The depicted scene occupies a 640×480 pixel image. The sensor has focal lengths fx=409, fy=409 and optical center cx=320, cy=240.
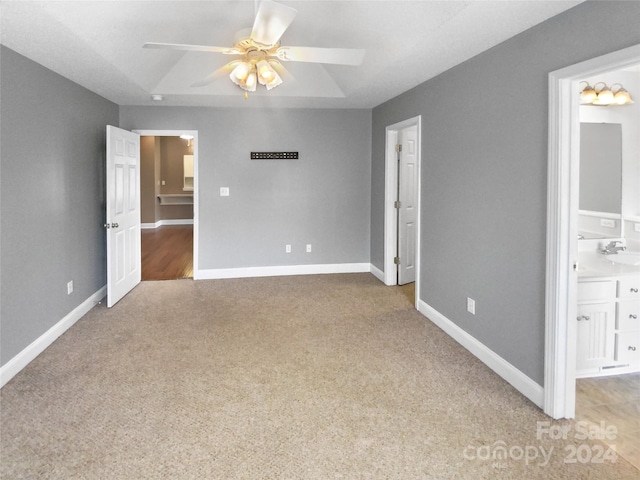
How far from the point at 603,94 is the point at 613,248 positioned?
3.79 feet

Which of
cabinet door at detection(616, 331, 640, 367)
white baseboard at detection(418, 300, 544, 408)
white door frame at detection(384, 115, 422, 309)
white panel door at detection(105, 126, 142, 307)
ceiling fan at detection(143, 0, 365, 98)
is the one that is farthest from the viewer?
white door frame at detection(384, 115, 422, 309)

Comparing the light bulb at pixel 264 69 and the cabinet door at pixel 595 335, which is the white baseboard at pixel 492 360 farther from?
the light bulb at pixel 264 69

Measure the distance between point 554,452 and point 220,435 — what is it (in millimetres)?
1688

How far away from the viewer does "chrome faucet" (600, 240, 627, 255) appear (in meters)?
3.06

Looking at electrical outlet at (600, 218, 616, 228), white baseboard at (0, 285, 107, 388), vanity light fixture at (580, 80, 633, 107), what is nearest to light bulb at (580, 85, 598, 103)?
vanity light fixture at (580, 80, 633, 107)

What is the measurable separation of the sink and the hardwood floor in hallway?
4.79m

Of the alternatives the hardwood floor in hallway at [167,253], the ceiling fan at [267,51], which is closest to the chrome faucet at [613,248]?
the ceiling fan at [267,51]

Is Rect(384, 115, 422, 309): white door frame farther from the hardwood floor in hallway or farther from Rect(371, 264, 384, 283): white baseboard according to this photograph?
the hardwood floor in hallway

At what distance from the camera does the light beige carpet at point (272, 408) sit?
1927 mm

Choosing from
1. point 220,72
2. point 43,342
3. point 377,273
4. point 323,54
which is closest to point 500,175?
point 323,54

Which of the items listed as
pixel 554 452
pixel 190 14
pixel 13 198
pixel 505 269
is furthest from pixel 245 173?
pixel 554 452

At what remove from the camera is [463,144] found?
3.28 m

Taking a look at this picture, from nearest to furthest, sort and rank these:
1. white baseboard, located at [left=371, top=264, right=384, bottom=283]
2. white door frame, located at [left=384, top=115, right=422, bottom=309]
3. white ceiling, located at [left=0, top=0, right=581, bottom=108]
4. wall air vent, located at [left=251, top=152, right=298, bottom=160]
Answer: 1. white ceiling, located at [left=0, top=0, right=581, bottom=108]
2. white door frame, located at [left=384, top=115, right=422, bottom=309]
3. white baseboard, located at [left=371, top=264, right=384, bottom=283]
4. wall air vent, located at [left=251, top=152, right=298, bottom=160]

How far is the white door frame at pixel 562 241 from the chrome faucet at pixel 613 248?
1.08 metres
